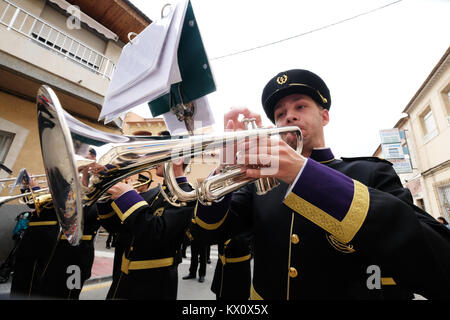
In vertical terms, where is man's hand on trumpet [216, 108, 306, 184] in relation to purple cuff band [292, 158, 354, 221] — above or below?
above

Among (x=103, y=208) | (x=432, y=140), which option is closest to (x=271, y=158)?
(x=103, y=208)

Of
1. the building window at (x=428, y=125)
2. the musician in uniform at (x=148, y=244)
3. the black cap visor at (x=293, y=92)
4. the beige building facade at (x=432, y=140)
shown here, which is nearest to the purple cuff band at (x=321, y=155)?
the black cap visor at (x=293, y=92)

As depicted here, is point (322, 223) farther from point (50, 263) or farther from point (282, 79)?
point (50, 263)

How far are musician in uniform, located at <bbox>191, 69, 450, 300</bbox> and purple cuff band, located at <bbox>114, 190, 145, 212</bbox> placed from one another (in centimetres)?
79

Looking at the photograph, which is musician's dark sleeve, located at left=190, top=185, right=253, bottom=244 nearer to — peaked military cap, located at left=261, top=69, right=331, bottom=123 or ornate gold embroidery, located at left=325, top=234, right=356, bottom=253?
ornate gold embroidery, located at left=325, top=234, right=356, bottom=253

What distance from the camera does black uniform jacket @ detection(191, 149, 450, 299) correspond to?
2.19 ft

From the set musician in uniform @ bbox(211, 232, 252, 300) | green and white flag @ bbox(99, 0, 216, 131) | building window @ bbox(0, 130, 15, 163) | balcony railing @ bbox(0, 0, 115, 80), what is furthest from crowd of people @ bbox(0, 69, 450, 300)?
balcony railing @ bbox(0, 0, 115, 80)

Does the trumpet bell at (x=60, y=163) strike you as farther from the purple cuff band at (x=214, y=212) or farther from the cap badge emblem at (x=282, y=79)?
the cap badge emblem at (x=282, y=79)

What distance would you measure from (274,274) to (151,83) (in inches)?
45.2

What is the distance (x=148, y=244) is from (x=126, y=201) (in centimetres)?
44

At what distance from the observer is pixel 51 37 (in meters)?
5.54

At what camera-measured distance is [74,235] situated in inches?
29.8

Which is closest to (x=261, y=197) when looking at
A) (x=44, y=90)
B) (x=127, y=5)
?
(x=44, y=90)
